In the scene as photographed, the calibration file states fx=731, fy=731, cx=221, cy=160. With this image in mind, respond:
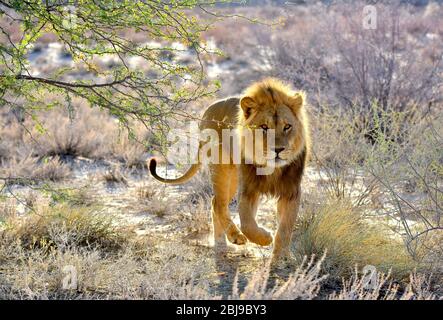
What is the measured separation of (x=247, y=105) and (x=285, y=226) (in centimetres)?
107

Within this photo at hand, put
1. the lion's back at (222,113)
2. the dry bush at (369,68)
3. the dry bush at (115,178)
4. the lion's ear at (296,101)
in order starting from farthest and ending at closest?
the dry bush at (369,68), the dry bush at (115,178), the lion's back at (222,113), the lion's ear at (296,101)

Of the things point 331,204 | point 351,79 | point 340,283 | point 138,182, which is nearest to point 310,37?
point 351,79

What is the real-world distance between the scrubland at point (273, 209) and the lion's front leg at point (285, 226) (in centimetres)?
12

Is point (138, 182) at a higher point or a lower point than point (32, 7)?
lower

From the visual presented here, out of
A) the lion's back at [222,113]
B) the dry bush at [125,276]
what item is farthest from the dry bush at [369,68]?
the dry bush at [125,276]

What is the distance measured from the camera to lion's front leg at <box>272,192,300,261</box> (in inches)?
240

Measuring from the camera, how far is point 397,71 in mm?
12453

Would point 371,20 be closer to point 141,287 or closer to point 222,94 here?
point 222,94

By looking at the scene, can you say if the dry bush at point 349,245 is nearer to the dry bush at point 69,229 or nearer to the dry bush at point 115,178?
the dry bush at point 69,229

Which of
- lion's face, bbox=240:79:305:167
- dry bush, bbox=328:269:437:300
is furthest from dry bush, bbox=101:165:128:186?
dry bush, bbox=328:269:437:300

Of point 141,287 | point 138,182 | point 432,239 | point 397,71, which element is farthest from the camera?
point 397,71

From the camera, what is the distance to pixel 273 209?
8578 mm

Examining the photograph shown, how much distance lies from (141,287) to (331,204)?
2422 mm

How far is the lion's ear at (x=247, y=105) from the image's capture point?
20.1 feet
